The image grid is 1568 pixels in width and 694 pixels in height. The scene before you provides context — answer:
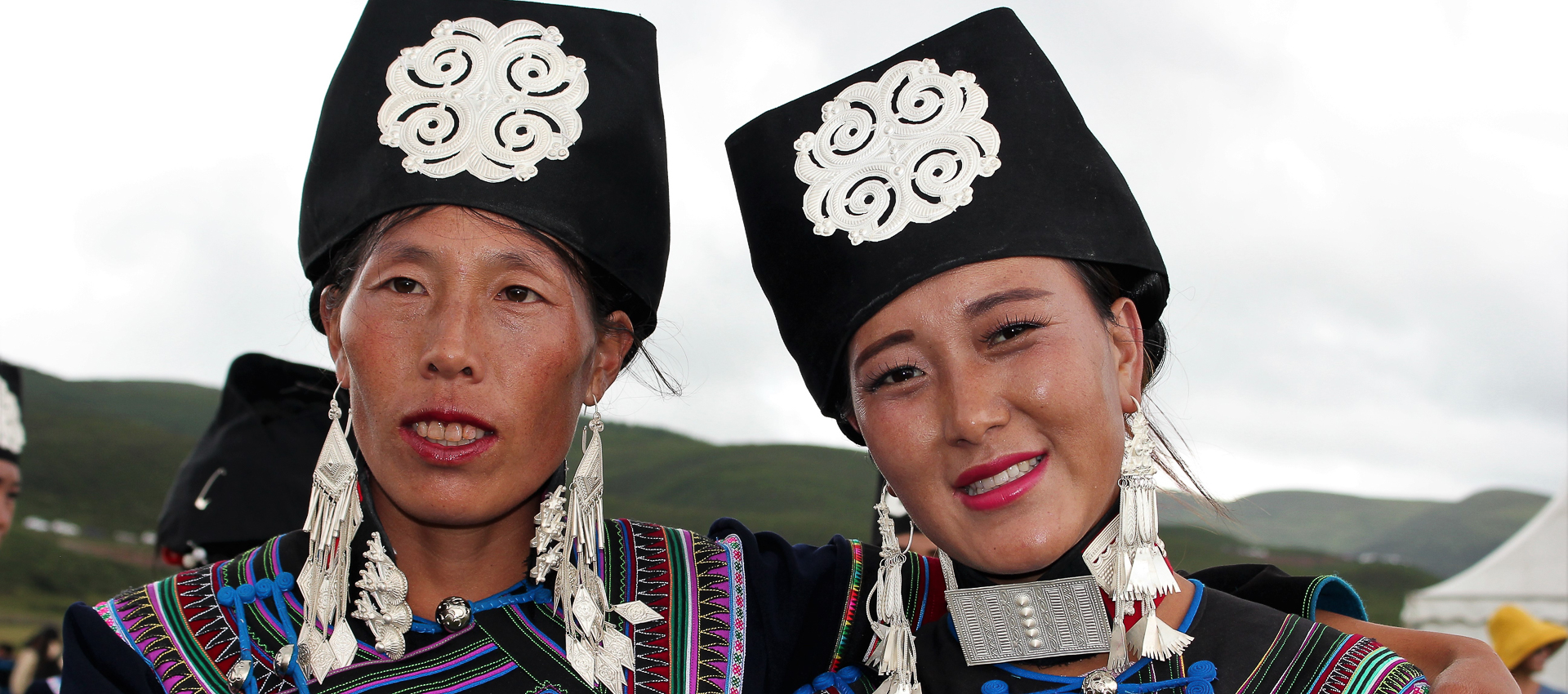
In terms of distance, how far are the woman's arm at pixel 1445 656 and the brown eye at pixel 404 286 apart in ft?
6.00

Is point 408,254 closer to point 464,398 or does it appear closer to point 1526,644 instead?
point 464,398

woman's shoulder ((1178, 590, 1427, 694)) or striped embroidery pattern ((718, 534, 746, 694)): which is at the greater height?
woman's shoulder ((1178, 590, 1427, 694))

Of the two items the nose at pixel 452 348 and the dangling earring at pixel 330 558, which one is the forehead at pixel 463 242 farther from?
the dangling earring at pixel 330 558

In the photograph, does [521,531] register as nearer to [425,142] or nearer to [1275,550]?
[425,142]

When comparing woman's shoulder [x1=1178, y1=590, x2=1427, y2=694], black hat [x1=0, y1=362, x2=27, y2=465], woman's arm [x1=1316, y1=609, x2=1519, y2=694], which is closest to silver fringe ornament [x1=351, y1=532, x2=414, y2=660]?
woman's shoulder [x1=1178, y1=590, x2=1427, y2=694]

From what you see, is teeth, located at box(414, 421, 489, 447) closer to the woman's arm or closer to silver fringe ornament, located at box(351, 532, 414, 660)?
silver fringe ornament, located at box(351, 532, 414, 660)

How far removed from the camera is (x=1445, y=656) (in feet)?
6.30

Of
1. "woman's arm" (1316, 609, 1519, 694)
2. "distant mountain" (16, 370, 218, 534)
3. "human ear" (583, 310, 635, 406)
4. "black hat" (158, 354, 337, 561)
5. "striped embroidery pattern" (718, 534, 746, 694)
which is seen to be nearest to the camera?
"woman's arm" (1316, 609, 1519, 694)

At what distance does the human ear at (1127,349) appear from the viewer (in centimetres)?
206

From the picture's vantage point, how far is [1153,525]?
74.3 inches

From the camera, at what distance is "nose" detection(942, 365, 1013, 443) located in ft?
6.14

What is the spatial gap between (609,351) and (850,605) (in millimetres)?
750

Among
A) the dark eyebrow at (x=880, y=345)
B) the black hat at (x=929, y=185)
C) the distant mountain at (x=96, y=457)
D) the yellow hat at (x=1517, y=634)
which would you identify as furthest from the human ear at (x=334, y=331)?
the distant mountain at (x=96, y=457)

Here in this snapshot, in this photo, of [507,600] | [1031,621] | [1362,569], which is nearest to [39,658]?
[507,600]
